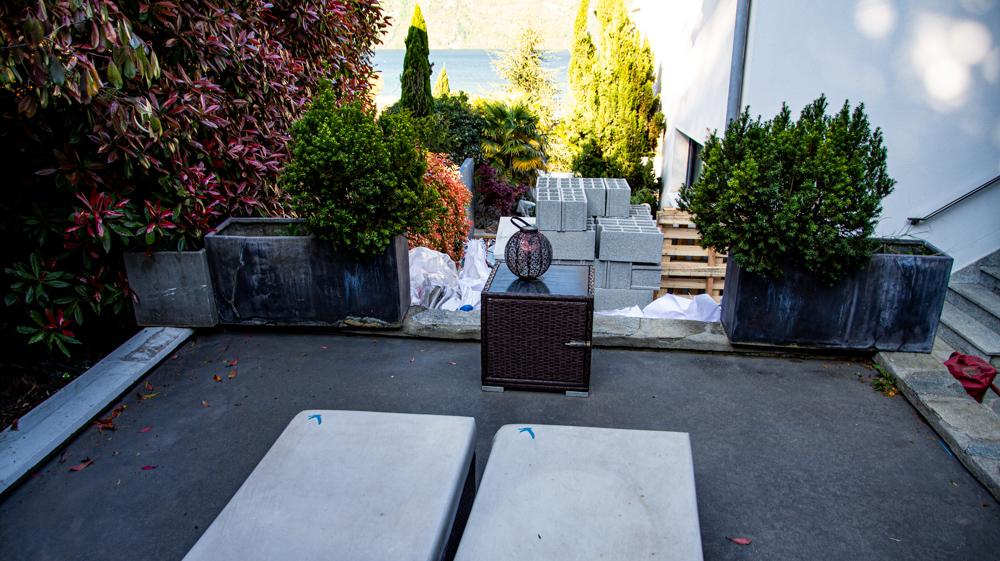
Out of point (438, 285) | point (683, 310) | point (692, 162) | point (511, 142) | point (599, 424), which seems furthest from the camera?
point (511, 142)

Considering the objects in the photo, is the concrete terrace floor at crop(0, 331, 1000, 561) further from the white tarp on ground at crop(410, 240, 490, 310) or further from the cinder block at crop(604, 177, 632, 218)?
the cinder block at crop(604, 177, 632, 218)

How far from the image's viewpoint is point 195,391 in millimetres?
4344

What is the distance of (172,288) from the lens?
16.3ft

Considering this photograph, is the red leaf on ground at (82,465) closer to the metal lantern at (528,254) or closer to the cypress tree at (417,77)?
the metal lantern at (528,254)

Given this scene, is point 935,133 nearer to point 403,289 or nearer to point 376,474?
point 403,289

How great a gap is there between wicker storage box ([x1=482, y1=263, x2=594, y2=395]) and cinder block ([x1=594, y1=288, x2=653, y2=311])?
2765 millimetres

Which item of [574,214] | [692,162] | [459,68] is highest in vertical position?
[459,68]

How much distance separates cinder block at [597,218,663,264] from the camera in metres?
6.81

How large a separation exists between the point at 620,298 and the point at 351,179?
3.54 meters

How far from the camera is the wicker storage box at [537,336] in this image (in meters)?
4.13

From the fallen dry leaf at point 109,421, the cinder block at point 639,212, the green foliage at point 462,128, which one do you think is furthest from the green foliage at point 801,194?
the green foliage at point 462,128

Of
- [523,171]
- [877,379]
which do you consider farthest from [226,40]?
[523,171]

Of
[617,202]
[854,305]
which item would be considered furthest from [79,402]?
[617,202]

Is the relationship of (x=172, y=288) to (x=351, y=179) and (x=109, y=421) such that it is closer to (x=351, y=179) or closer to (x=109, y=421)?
(x=109, y=421)
